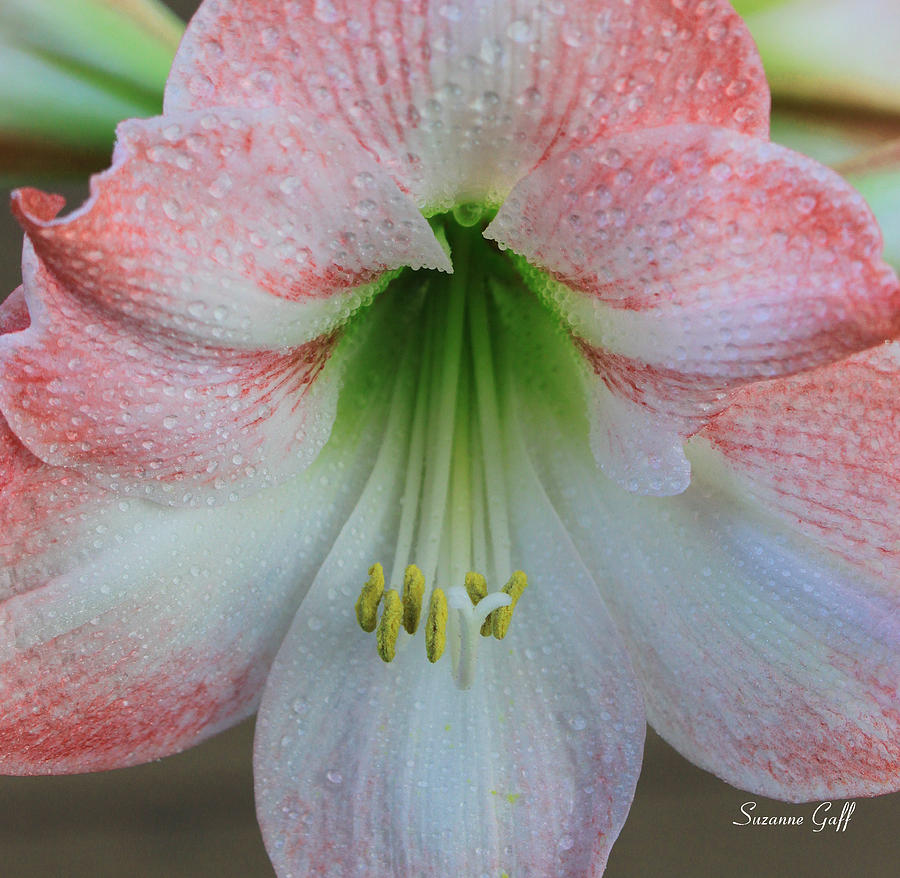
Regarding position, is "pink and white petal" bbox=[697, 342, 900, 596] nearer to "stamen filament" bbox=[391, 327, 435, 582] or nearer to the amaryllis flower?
the amaryllis flower

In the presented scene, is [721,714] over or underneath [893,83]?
underneath

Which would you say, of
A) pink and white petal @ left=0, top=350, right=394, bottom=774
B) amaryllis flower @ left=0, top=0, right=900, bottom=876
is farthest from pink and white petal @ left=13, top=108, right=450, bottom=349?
pink and white petal @ left=0, top=350, right=394, bottom=774

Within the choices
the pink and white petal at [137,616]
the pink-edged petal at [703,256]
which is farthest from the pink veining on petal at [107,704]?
the pink-edged petal at [703,256]

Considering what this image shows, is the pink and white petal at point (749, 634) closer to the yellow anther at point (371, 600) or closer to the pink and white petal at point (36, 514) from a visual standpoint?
the yellow anther at point (371, 600)

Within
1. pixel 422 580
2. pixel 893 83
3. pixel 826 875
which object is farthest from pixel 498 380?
pixel 826 875

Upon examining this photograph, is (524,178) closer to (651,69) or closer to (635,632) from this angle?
(651,69)

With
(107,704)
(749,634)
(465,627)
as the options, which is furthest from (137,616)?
(749,634)

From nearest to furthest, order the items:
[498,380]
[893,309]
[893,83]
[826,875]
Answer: [893,309]
[893,83]
[498,380]
[826,875]
